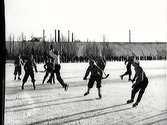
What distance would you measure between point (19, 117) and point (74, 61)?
472 mm

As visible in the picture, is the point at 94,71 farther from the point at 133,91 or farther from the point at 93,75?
the point at 133,91

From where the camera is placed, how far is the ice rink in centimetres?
172

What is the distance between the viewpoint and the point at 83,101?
1828mm

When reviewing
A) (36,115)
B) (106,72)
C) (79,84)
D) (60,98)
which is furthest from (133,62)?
(36,115)

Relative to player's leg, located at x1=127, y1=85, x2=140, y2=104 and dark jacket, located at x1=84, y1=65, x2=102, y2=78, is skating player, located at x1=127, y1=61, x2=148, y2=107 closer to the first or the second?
player's leg, located at x1=127, y1=85, x2=140, y2=104

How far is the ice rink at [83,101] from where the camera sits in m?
1.72

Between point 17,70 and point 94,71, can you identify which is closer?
point 17,70

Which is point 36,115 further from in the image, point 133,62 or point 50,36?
point 133,62

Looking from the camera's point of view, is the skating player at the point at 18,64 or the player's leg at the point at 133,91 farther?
the player's leg at the point at 133,91

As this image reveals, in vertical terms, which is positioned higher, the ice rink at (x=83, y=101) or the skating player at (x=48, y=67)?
the skating player at (x=48, y=67)

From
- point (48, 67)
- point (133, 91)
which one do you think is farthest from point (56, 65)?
point (133, 91)

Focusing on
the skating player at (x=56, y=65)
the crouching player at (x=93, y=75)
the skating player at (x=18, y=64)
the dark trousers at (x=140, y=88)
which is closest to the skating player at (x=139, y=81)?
the dark trousers at (x=140, y=88)

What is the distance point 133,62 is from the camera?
1.89m

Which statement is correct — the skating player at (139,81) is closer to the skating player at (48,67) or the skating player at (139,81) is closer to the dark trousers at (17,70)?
the skating player at (48,67)
